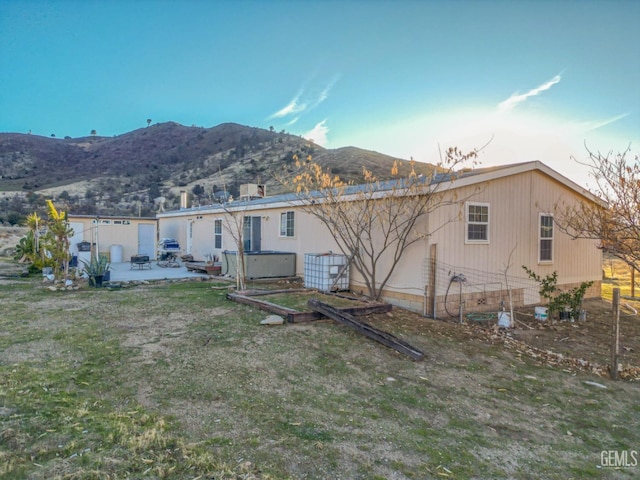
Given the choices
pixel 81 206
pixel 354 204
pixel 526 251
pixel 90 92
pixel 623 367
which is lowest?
pixel 623 367

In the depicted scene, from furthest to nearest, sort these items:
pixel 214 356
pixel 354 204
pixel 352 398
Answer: pixel 354 204, pixel 214 356, pixel 352 398

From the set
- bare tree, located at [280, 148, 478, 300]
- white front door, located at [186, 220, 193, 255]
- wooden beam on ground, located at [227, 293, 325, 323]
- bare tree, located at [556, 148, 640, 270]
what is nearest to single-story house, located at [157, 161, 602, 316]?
bare tree, located at [280, 148, 478, 300]

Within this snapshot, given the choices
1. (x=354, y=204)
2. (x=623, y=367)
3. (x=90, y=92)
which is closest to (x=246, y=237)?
A: (x=354, y=204)

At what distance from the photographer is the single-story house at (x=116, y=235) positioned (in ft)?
52.8

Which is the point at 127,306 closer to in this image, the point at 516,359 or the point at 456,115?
the point at 516,359

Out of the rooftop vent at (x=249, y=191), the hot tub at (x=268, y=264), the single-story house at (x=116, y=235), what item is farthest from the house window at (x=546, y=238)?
the single-story house at (x=116, y=235)

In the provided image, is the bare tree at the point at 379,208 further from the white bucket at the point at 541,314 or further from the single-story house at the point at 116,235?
the single-story house at the point at 116,235

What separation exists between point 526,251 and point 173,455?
31.1 ft

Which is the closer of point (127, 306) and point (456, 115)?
point (127, 306)

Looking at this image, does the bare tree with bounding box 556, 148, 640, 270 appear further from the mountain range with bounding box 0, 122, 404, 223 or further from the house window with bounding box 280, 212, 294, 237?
the mountain range with bounding box 0, 122, 404, 223

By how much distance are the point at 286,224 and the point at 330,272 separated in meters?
3.33

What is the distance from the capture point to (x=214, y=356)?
4.93 meters

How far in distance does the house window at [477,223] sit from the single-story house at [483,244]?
0.07ft

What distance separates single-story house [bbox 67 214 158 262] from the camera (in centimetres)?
1609
